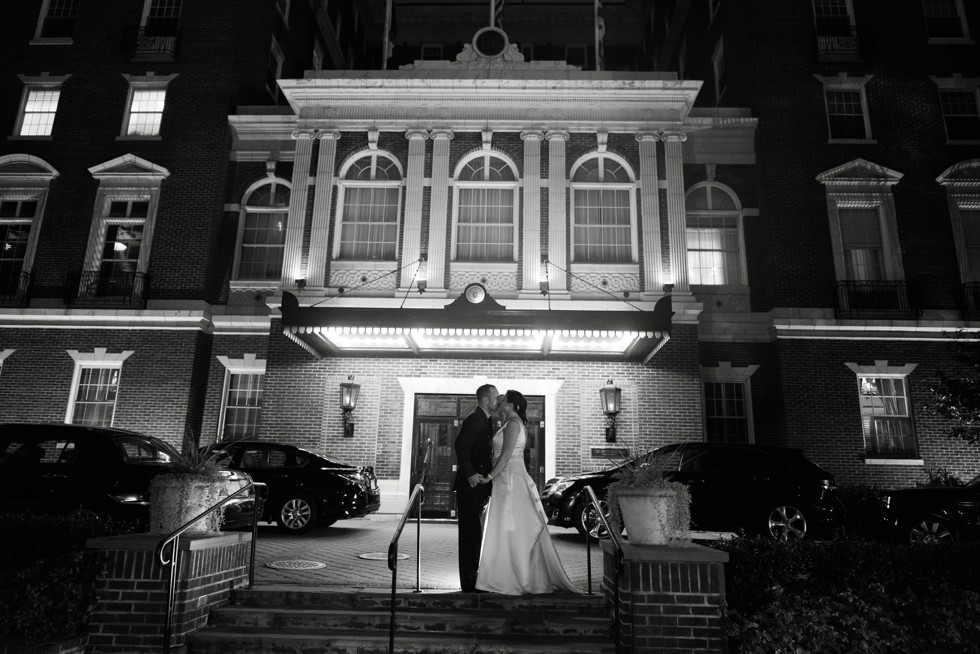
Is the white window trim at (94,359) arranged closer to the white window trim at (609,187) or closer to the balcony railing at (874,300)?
the white window trim at (609,187)

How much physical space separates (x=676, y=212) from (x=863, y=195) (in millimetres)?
5551

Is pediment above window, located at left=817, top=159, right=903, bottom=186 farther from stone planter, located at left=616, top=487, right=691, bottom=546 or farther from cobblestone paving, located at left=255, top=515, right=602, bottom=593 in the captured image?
stone planter, located at left=616, top=487, right=691, bottom=546

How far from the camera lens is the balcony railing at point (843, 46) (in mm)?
17938

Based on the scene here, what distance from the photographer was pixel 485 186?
16.7m

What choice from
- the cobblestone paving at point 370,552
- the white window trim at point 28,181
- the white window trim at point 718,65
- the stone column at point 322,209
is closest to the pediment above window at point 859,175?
the white window trim at point 718,65

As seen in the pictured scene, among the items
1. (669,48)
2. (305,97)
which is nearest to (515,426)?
(305,97)

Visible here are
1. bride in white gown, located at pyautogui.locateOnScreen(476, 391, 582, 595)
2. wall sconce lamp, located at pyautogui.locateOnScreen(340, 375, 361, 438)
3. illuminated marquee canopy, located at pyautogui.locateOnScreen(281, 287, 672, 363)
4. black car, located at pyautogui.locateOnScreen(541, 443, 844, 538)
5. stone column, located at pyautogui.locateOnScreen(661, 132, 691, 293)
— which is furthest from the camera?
stone column, located at pyautogui.locateOnScreen(661, 132, 691, 293)

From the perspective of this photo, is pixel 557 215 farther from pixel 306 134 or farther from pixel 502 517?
pixel 502 517

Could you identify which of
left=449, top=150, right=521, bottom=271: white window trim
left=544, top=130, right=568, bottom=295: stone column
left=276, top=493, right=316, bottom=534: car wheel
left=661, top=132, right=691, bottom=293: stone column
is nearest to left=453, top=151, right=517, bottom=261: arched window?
left=449, top=150, right=521, bottom=271: white window trim

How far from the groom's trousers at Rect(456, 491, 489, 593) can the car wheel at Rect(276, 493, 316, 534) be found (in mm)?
5719

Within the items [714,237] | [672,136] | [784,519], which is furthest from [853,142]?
[784,519]

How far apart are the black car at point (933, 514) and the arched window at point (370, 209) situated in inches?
467

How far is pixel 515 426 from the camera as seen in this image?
267 inches

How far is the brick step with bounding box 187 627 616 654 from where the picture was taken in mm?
5570
